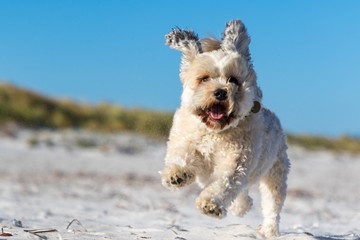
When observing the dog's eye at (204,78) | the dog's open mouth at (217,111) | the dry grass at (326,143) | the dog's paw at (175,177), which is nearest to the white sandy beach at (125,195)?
the dog's paw at (175,177)

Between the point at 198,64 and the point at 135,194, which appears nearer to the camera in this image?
the point at 198,64

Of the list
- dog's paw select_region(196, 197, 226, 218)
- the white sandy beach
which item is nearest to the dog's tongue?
dog's paw select_region(196, 197, 226, 218)

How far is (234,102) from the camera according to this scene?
406cm

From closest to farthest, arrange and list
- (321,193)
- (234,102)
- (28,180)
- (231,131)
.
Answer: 1. (234,102)
2. (231,131)
3. (28,180)
4. (321,193)

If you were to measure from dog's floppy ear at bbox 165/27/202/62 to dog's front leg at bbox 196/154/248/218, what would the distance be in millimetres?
955

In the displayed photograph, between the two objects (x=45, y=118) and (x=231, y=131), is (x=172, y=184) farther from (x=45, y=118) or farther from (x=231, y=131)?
(x=45, y=118)

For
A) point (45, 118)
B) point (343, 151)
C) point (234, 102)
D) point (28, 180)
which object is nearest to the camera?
point (234, 102)

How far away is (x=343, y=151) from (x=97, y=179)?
48.3 feet

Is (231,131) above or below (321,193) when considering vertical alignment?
below

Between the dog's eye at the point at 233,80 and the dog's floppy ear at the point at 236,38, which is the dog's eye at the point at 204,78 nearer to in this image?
the dog's eye at the point at 233,80

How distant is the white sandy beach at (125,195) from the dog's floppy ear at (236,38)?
5.58 ft

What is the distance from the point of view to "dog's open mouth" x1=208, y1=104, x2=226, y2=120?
162 inches

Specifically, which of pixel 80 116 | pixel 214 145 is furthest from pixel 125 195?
pixel 80 116

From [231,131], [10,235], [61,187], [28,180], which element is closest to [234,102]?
[231,131]
